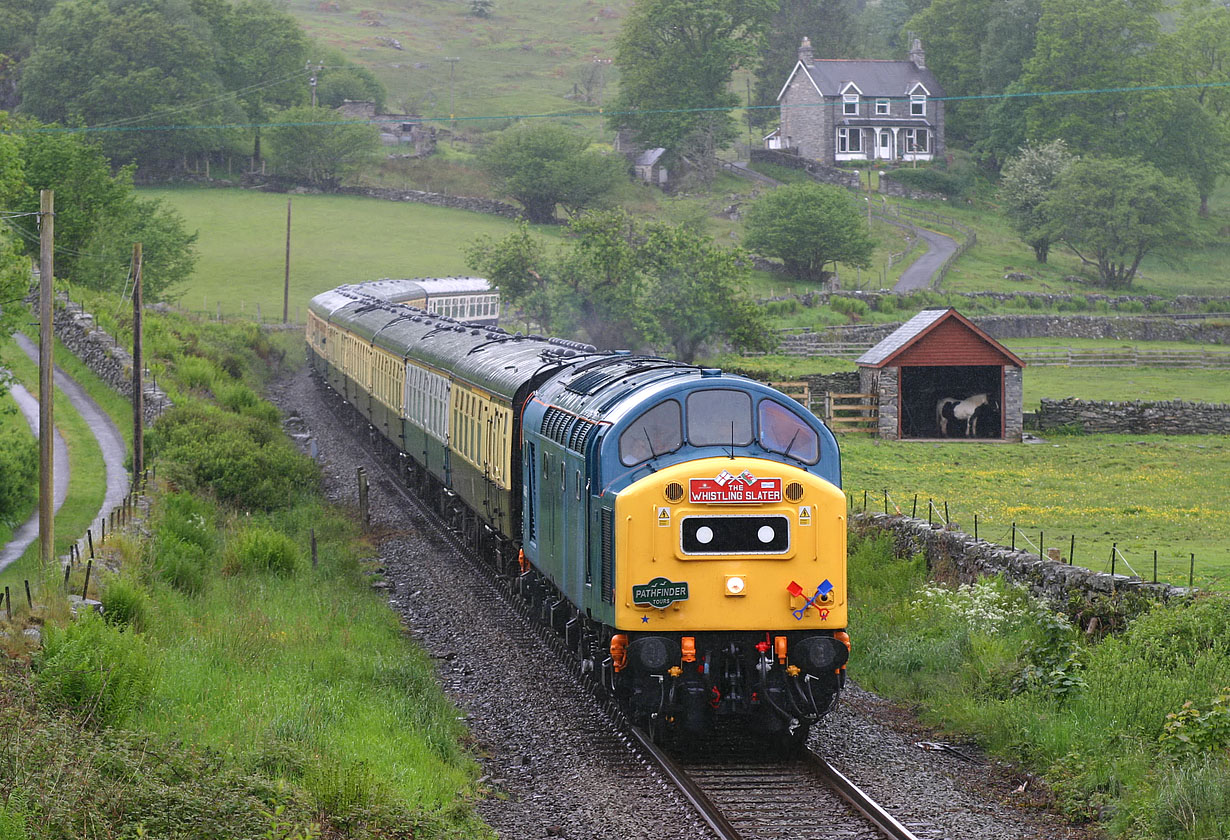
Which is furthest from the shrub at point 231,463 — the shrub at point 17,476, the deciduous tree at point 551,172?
the deciduous tree at point 551,172

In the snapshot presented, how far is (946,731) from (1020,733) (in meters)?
1.21

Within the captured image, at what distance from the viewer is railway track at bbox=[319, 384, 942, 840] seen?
1088 centimetres

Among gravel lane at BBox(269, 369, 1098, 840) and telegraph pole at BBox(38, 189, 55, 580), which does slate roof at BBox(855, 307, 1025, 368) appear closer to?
gravel lane at BBox(269, 369, 1098, 840)

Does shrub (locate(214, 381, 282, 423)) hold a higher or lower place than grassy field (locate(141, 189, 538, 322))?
lower

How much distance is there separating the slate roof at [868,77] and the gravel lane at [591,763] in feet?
326

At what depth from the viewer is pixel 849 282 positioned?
266 ft

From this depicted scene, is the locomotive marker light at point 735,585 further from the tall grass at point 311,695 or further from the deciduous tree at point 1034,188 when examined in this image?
the deciduous tree at point 1034,188

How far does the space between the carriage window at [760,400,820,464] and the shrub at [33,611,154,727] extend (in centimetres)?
630

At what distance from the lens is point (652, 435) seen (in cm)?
1309

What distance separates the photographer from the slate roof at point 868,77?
11256 centimetres

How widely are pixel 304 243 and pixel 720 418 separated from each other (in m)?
76.3

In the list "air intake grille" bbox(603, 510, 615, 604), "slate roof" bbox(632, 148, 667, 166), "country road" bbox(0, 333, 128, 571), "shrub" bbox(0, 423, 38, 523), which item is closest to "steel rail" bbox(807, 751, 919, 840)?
"air intake grille" bbox(603, 510, 615, 604)

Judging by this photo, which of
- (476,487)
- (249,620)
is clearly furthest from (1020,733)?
(476,487)

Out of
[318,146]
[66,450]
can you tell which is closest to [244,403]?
[66,450]
